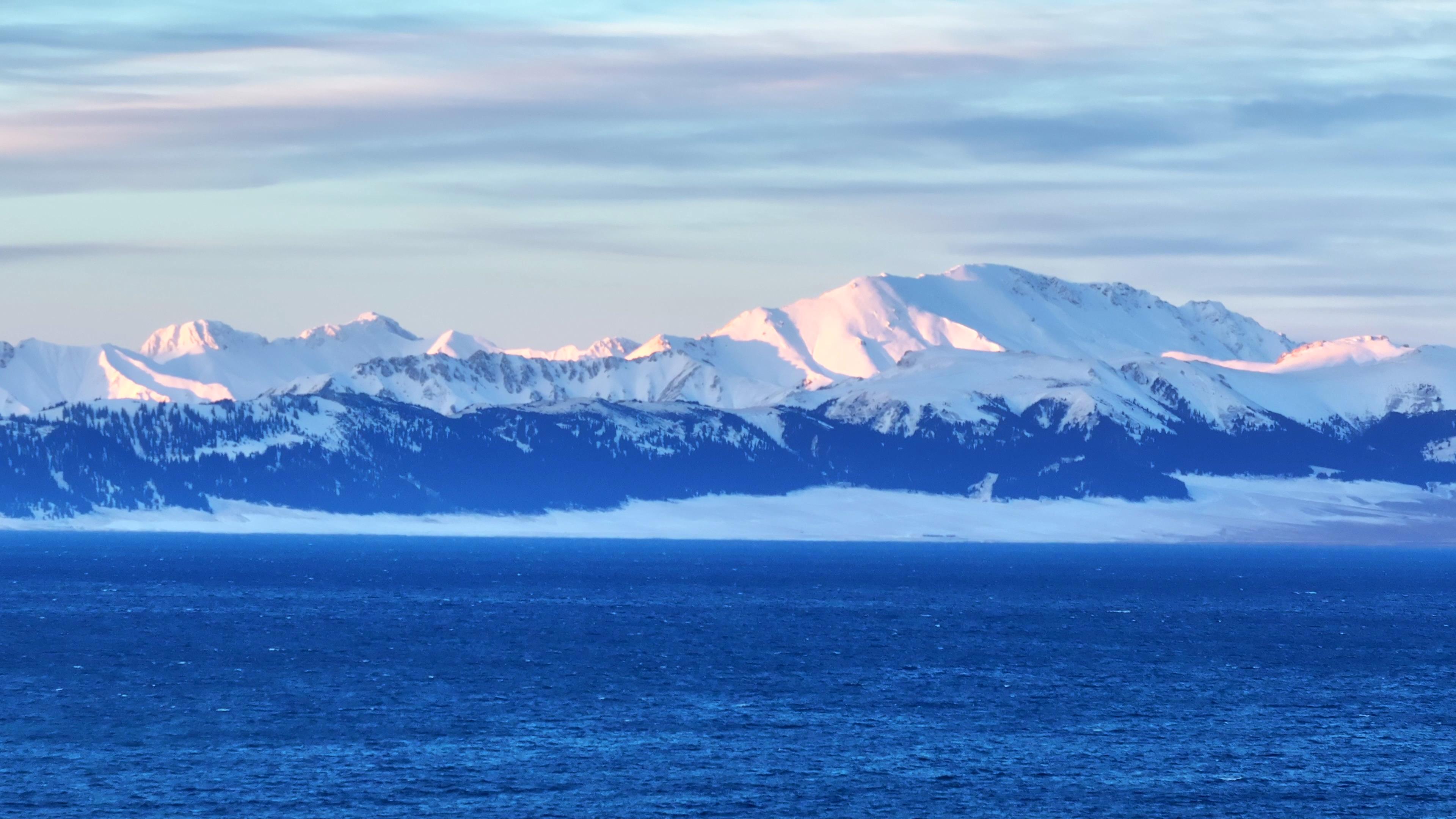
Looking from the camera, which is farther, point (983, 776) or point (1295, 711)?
point (1295, 711)

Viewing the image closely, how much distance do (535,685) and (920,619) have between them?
69.9 metres

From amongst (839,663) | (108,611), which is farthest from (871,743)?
(108,611)

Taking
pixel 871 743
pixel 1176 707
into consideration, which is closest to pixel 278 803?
pixel 871 743

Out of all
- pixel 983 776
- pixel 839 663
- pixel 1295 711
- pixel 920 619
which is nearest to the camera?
pixel 983 776

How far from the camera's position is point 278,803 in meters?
86.3

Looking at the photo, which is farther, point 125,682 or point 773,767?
point 125,682

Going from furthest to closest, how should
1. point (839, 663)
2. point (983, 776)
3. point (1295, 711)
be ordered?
point (839, 663) → point (1295, 711) → point (983, 776)

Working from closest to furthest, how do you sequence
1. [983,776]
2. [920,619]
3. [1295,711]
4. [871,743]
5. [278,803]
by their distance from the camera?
1. [278,803]
2. [983,776]
3. [871,743]
4. [1295,711]
5. [920,619]

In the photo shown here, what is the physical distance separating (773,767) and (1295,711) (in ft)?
118

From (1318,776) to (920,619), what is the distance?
95.2 metres

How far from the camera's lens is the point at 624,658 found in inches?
5689

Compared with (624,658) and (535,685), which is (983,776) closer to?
(535,685)

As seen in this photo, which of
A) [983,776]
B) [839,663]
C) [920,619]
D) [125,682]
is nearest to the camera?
[983,776]

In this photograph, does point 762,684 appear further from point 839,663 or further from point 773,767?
point 773,767
